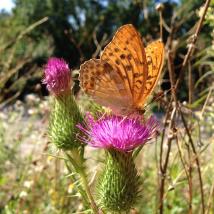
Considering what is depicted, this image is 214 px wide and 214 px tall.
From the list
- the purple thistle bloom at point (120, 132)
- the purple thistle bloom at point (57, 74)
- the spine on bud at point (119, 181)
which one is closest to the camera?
the purple thistle bloom at point (120, 132)

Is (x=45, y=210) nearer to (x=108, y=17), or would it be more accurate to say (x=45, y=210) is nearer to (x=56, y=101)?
(x=56, y=101)

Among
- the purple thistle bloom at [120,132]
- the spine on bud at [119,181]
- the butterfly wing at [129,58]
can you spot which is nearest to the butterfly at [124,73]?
the butterfly wing at [129,58]

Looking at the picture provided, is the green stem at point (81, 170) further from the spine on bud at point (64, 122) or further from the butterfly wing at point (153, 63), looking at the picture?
the butterfly wing at point (153, 63)

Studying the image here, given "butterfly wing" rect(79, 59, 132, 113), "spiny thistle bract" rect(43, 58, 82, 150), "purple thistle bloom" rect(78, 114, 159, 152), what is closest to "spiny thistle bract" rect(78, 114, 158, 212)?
"purple thistle bloom" rect(78, 114, 159, 152)

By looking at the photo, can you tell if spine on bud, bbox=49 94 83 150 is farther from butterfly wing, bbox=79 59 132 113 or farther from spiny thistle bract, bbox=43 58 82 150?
butterfly wing, bbox=79 59 132 113

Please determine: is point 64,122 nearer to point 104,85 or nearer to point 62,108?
point 62,108

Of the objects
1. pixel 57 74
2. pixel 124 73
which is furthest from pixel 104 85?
pixel 57 74

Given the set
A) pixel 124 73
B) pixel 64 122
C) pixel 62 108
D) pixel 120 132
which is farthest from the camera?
pixel 62 108
